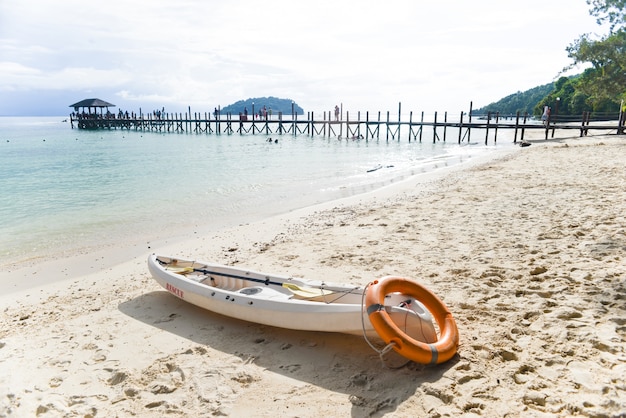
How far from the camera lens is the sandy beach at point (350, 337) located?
2840 mm

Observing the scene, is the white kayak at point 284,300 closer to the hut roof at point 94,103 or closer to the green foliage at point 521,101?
the hut roof at point 94,103

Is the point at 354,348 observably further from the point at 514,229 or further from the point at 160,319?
the point at 514,229

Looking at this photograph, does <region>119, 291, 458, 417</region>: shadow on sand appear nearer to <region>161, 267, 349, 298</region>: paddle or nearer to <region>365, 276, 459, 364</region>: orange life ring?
<region>365, 276, 459, 364</region>: orange life ring

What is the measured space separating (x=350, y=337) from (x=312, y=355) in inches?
16.6

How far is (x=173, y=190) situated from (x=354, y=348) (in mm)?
11517

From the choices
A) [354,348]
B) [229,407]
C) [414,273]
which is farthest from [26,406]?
[414,273]

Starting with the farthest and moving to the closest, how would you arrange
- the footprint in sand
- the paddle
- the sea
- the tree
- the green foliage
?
the green foliage, the tree, the sea, the paddle, the footprint in sand

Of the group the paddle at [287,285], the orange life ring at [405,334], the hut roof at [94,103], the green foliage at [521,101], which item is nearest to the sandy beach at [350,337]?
the orange life ring at [405,334]

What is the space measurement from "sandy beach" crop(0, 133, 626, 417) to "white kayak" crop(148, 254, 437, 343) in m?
0.20

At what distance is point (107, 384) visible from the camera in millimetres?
3285

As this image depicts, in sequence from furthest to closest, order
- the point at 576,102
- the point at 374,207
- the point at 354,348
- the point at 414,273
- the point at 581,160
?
the point at 576,102, the point at 581,160, the point at 374,207, the point at 414,273, the point at 354,348

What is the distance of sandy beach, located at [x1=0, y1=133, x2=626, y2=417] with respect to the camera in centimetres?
284

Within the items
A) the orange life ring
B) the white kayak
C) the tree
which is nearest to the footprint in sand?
the white kayak

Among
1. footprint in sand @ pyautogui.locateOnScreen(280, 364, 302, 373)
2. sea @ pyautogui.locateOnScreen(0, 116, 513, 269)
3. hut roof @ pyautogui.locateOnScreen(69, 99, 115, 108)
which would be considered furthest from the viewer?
hut roof @ pyautogui.locateOnScreen(69, 99, 115, 108)
